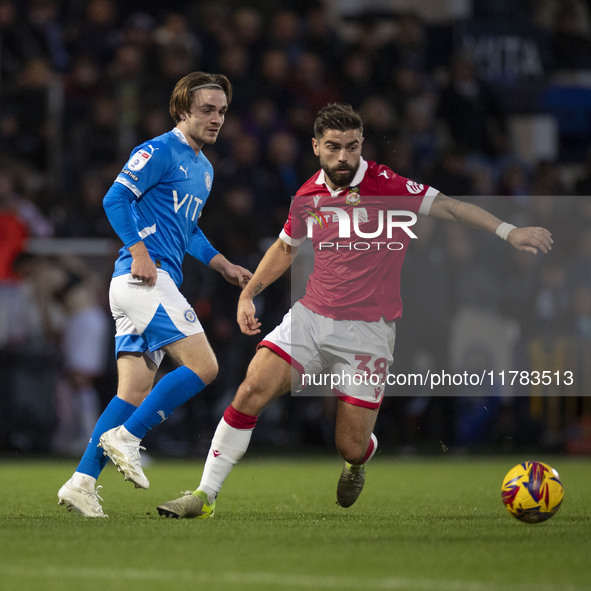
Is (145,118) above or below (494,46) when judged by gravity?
below

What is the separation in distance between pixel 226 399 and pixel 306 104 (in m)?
3.81

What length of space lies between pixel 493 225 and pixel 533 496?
147 cm

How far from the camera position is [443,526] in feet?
21.1

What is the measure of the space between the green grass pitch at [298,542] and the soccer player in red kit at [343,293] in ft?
1.77

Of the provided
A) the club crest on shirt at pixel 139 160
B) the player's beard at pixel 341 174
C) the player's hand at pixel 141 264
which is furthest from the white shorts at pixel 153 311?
the player's beard at pixel 341 174

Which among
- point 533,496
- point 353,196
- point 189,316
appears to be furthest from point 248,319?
point 533,496

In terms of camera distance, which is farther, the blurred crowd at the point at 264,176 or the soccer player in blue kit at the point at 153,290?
the blurred crowd at the point at 264,176

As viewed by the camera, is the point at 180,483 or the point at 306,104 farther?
the point at 306,104

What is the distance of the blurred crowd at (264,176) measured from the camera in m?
12.6

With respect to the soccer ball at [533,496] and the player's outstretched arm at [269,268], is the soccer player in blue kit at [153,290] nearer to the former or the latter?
the player's outstretched arm at [269,268]

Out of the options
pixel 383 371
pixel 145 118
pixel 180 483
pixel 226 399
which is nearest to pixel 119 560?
pixel 383 371

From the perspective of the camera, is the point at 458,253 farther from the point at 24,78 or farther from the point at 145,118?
the point at 24,78

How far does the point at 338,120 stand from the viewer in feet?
22.9

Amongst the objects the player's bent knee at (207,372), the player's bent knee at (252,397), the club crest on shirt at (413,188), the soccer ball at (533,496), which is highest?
the club crest on shirt at (413,188)
